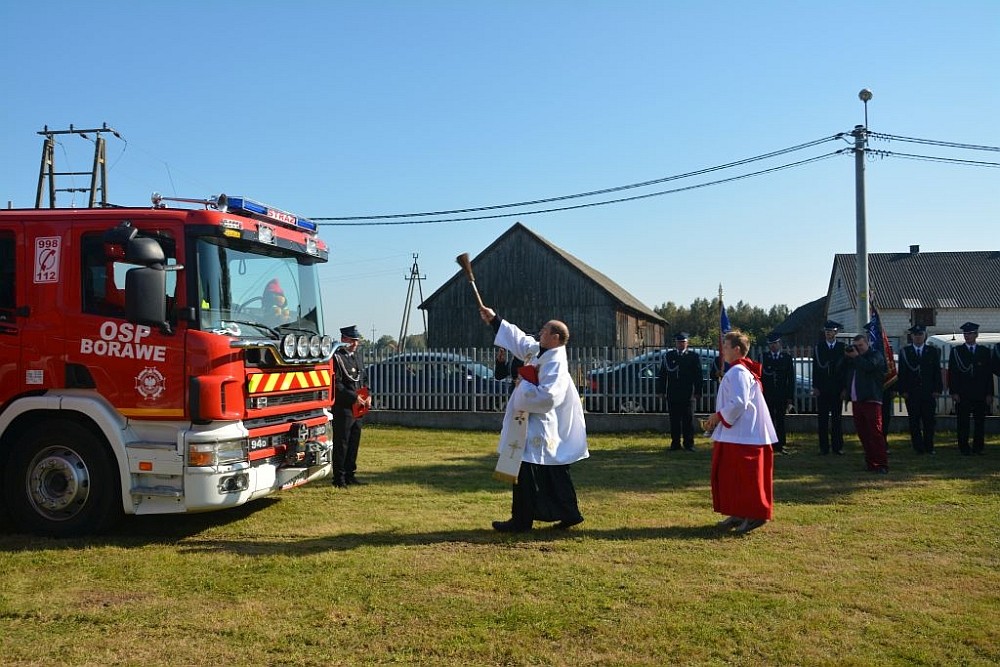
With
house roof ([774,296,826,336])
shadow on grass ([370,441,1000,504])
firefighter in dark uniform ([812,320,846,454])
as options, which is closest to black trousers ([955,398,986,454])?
shadow on grass ([370,441,1000,504])

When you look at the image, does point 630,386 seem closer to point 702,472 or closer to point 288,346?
point 702,472

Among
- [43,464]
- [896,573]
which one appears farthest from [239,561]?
[896,573]

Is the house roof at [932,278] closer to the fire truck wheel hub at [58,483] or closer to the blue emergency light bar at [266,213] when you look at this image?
the blue emergency light bar at [266,213]

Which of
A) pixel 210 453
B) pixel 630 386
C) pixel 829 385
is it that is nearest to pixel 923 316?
pixel 630 386

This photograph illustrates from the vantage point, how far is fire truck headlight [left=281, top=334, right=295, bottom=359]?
24.6 feet

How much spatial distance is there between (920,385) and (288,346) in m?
11.2

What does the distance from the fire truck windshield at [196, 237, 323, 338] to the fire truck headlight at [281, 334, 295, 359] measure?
0.64 feet

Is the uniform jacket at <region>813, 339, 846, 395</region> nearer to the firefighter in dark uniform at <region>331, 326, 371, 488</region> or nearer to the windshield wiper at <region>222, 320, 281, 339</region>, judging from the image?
the firefighter in dark uniform at <region>331, 326, 371, 488</region>

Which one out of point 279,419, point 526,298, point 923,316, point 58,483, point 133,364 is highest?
point 526,298

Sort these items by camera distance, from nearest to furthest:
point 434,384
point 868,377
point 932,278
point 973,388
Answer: point 868,377, point 973,388, point 434,384, point 932,278

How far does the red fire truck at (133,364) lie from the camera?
6.81 meters

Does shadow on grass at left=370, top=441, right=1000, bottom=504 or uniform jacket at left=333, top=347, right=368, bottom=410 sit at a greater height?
uniform jacket at left=333, top=347, right=368, bottom=410

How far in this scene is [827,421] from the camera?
1388 centimetres

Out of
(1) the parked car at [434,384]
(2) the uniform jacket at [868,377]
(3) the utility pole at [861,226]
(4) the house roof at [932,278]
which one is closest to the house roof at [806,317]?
(4) the house roof at [932,278]
